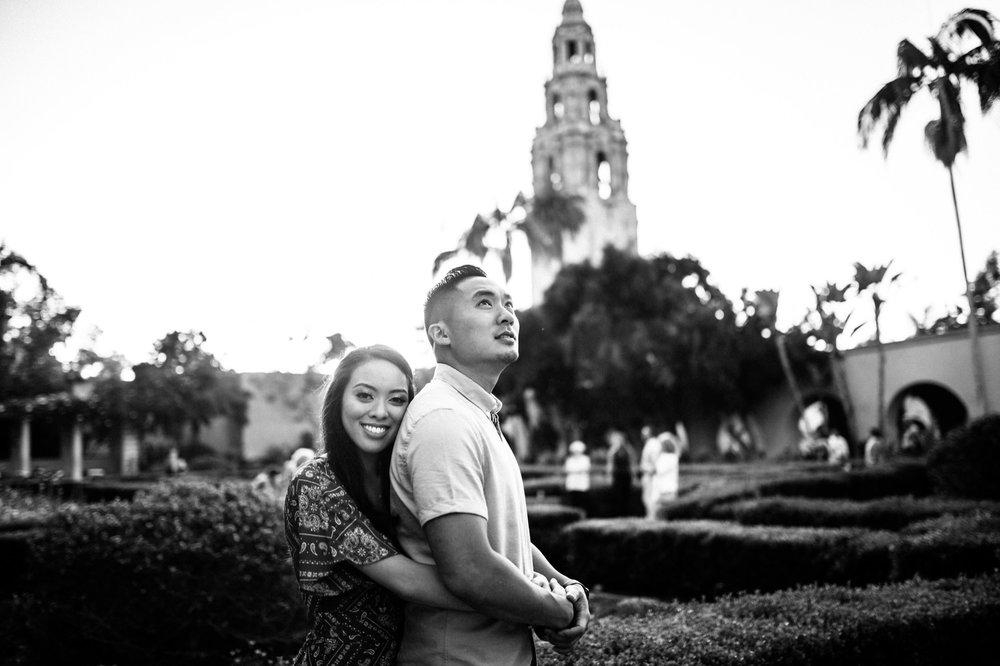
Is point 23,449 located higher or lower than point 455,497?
higher

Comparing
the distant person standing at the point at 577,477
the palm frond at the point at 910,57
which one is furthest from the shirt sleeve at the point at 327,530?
the palm frond at the point at 910,57

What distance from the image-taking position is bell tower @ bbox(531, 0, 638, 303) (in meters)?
49.4

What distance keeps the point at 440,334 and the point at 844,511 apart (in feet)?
32.7

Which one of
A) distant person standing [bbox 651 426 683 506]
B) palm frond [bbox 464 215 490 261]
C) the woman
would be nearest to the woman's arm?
the woman

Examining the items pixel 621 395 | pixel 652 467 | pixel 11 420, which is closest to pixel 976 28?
pixel 652 467

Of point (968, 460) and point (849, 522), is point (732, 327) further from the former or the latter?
point (849, 522)

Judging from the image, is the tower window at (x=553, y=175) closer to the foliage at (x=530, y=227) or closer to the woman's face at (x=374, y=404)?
the foliage at (x=530, y=227)

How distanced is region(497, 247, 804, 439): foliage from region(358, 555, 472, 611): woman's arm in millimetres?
29584

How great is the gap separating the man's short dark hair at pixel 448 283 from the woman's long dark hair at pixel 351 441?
7.8 inches

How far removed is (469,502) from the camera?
2.27m

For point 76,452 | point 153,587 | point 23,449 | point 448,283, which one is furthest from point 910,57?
point 23,449

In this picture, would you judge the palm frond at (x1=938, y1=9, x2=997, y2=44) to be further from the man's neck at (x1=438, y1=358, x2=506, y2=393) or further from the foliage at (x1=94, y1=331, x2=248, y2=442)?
the foliage at (x1=94, y1=331, x2=248, y2=442)

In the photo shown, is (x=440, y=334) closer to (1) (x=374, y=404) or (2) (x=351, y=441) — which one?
(1) (x=374, y=404)

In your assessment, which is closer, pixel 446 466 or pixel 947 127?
pixel 446 466
